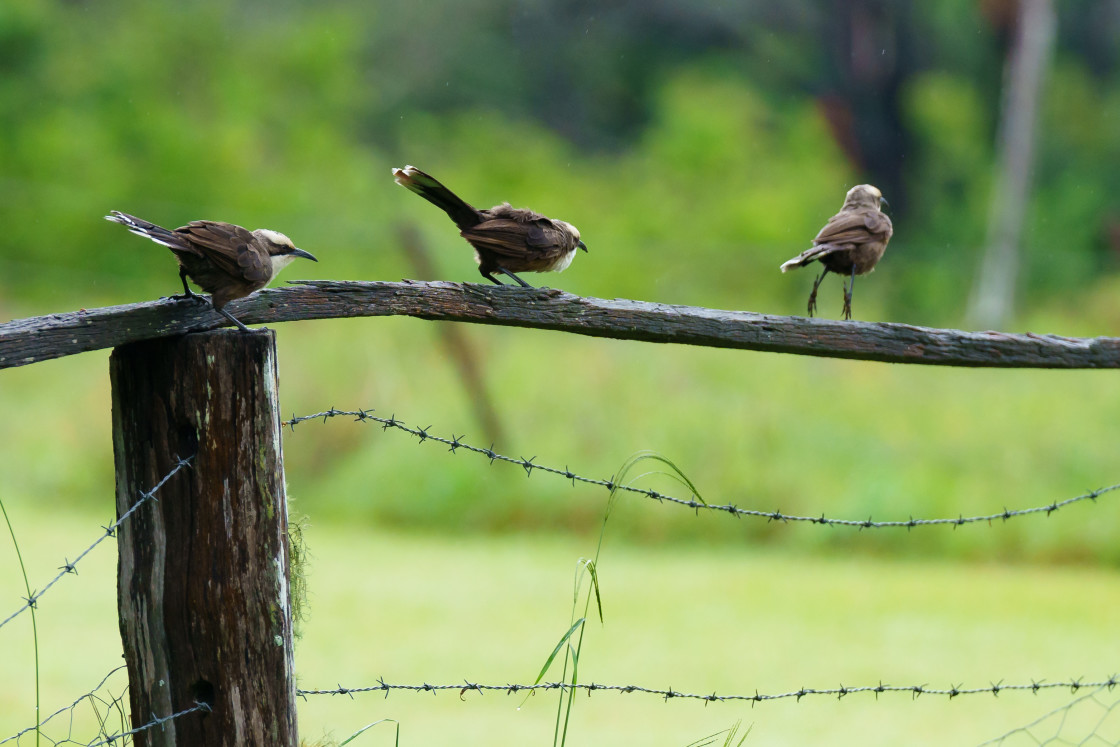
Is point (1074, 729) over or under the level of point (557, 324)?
under

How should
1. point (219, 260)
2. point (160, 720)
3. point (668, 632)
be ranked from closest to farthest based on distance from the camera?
point (160, 720), point (219, 260), point (668, 632)

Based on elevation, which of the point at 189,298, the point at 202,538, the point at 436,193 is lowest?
the point at 202,538

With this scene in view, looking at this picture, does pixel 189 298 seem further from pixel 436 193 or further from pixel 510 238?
pixel 510 238

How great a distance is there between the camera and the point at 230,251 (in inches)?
75.3

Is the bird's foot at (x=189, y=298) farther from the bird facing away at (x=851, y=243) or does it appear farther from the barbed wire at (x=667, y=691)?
the bird facing away at (x=851, y=243)

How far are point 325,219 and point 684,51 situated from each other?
26.5 ft

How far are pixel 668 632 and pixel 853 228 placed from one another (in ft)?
9.85

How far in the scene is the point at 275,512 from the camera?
180cm

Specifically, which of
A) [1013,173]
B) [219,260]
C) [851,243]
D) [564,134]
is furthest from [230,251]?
[564,134]

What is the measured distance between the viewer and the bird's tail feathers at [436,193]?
2.25 m

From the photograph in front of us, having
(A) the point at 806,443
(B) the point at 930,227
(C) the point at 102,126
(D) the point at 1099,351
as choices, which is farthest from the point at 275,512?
(B) the point at 930,227

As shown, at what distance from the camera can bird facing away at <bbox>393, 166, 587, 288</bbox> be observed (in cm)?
251

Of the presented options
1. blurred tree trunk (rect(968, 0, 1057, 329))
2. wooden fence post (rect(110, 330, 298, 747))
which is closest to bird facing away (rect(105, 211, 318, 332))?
wooden fence post (rect(110, 330, 298, 747))

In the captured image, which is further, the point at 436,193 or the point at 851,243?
the point at 851,243
